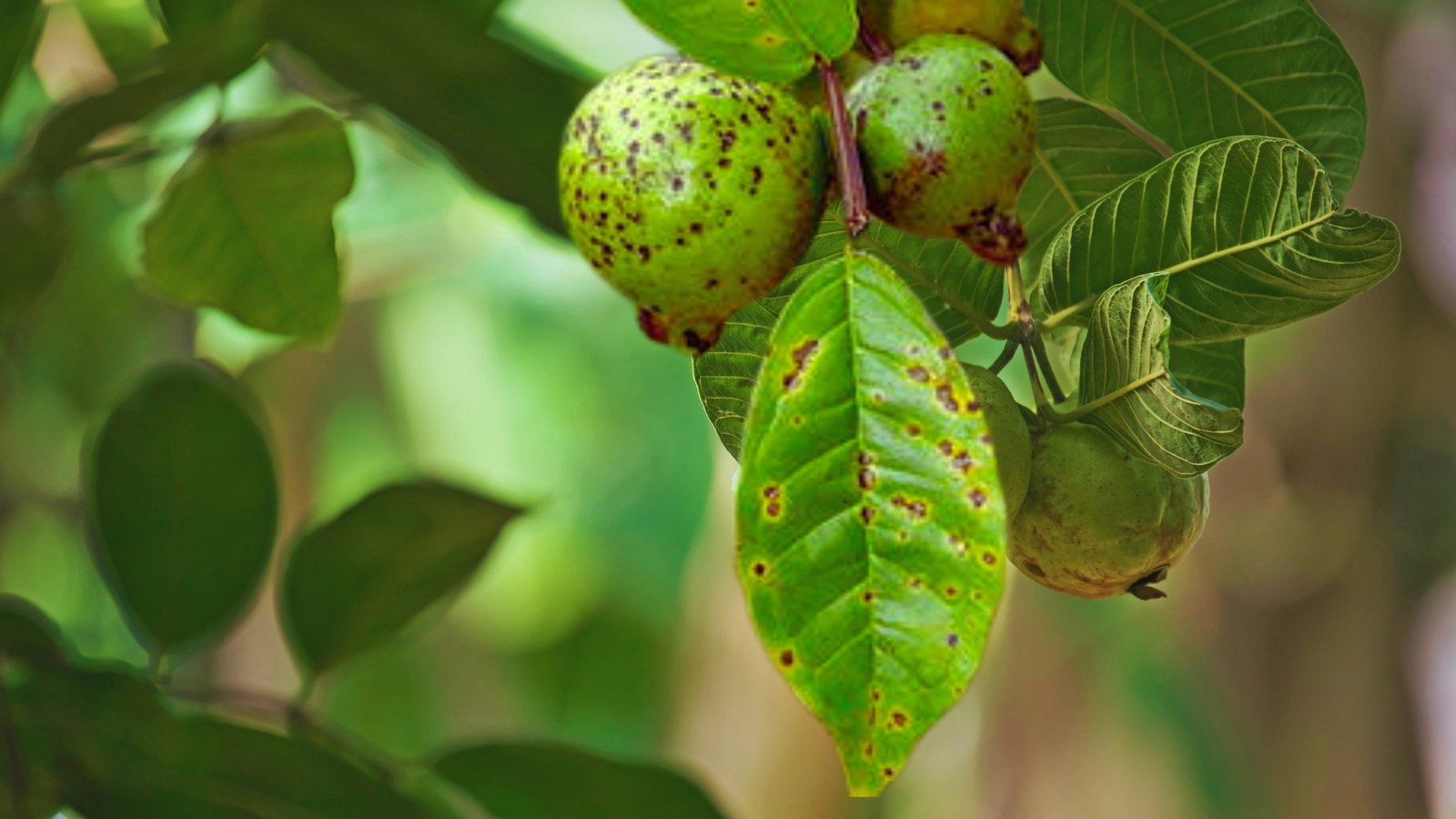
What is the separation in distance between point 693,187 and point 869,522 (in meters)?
0.10

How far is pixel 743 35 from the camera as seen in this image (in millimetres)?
351

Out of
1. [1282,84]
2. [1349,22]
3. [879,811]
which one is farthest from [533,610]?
[1282,84]

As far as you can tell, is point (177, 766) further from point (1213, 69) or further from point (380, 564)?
point (1213, 69)

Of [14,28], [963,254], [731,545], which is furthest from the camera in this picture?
[731,545]

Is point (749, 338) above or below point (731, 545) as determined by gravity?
above

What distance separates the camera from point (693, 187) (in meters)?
0.34

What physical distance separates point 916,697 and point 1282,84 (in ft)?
0.88

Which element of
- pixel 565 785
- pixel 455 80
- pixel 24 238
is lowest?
pixel 565 785

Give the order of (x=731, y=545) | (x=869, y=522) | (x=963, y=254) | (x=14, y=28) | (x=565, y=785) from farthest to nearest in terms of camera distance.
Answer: (x=731, y=545)
(x=565, y=785)
(x=14, y=28)
(x=963, y=254)
(x=869, y=522)

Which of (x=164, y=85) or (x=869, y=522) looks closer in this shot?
(x=869, y=522)

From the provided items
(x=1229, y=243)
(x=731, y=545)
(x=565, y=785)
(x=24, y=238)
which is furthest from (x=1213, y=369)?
(x=731, y=545)

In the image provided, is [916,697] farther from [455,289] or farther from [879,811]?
[879,811]

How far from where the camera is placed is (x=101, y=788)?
23.4 inches

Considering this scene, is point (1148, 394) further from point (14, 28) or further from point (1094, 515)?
point (14, 28)
